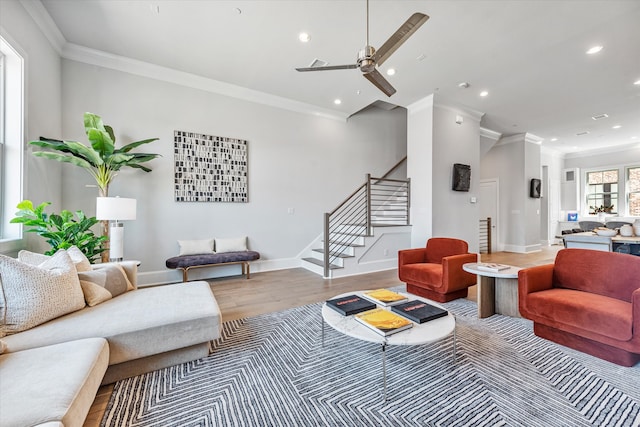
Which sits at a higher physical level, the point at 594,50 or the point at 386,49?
the point at 594,50

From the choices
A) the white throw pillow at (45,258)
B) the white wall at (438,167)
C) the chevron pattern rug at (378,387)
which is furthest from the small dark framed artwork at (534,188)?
the white throw pillow at (45,258)

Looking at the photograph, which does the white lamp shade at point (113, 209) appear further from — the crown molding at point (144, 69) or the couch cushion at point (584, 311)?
the couch cushion at point (584, 311)

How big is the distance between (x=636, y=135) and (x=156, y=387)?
39.6 ft

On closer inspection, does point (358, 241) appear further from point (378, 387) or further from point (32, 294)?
point (32, 294)

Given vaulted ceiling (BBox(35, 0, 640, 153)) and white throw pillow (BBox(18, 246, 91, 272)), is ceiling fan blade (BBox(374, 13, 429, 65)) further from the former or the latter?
white throw pillow (BBox(18, 246, 91, 272))

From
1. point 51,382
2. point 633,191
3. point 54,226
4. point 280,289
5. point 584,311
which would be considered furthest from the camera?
point 633,191

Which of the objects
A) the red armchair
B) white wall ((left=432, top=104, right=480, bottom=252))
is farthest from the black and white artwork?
the red armchair

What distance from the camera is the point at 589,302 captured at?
2154 millimetres

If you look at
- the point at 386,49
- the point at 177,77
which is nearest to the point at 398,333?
the point at 386,49

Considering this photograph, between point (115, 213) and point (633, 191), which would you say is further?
point (633, 191)

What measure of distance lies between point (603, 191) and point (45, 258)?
1365cm

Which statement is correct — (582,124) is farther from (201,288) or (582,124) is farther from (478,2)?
(201,288)

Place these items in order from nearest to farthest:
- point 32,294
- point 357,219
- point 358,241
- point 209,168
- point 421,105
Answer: point 32,294, point 209,168, point 358,241, point 421,105, point 357,219

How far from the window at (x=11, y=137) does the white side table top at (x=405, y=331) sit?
3.43 metres
